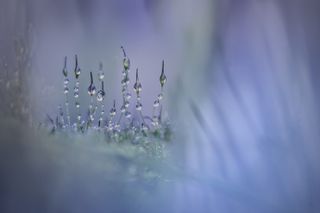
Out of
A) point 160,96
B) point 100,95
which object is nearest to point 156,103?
point 160,96

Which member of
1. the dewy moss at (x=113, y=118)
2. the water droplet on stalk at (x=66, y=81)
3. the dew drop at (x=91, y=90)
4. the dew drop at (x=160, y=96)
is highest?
the water droplet on stalk at (x=66, y=81)

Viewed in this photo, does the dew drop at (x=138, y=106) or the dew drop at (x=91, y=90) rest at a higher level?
the dew drop at (x=91, y=90)

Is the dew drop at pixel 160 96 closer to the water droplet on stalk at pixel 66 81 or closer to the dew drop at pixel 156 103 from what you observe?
the dew drop at pixel 156 103

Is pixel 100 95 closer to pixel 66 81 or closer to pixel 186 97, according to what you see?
pixel 66 81

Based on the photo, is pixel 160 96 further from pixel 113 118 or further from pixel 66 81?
pixel 66 81

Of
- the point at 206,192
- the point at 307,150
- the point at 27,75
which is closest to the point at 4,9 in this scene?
the point at 27,75

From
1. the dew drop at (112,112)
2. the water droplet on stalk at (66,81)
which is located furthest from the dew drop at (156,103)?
the water droplet on stalk at (66,81)

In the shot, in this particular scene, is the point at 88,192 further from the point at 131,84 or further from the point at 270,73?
the point at 270,73

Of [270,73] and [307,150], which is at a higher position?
[270,73]
